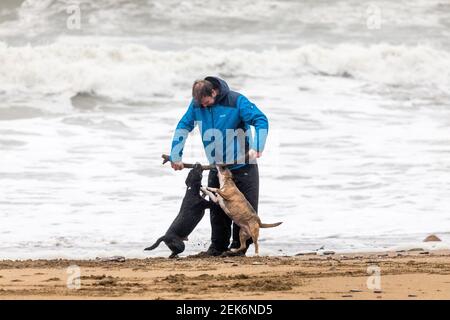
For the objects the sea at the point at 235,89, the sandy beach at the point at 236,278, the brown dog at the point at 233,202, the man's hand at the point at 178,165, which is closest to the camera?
the sandy beach at the point at 236,278

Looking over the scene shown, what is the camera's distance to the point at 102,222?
12.1 meters

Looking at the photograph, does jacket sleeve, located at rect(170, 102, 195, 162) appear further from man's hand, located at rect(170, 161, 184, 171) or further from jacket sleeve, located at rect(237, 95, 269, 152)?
jacket sleeve, located at rect(237, 95, 269, 152)

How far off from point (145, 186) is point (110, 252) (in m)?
3.59

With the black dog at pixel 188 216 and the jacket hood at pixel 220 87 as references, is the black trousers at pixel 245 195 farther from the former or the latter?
the jacket hood at pixel 220 87

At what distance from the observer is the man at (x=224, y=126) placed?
364 inches

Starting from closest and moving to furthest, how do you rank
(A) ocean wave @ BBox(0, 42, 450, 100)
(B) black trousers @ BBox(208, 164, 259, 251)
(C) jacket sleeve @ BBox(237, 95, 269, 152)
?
1. (C) jacket sleeve @ BBox(237, 95, 269, 152)
2. (B) black trousers @ BBox(208, 164, 259, 251)
3. (A) ocean wave @ BBox(0, 42, 450, 100)

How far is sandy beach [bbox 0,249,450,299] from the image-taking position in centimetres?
723

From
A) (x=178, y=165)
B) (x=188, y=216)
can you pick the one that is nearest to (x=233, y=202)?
(x=188, y=216)

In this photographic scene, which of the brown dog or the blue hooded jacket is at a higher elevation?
the blue hooded jacket

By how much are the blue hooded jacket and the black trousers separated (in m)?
0.22

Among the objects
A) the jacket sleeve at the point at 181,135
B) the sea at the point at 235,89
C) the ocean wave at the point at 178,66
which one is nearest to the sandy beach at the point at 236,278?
the jacket sleeve at the point at 181,135

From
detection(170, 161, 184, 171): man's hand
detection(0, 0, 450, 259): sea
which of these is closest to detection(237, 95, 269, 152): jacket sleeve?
detection(170, 161, 184, 171): man's hand

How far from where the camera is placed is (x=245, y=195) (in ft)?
31.7
